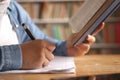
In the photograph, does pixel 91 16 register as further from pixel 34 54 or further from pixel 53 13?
pixel 53 13

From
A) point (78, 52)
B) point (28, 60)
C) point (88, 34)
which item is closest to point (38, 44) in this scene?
point (28, 60)

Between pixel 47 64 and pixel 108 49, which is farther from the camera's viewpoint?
pixel 108 49

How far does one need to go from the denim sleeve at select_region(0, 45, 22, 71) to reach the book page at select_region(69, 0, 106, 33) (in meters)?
0.20

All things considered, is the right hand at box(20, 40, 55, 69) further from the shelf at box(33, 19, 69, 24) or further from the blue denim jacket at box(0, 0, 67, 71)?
the shelf at box(33, 19, 69, 24)

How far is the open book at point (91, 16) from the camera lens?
78 centimetres

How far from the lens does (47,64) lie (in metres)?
0.98

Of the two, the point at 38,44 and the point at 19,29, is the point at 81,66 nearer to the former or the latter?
the point at 38,44

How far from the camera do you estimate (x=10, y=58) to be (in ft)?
2.99

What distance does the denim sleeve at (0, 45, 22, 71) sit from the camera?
897 millimetres

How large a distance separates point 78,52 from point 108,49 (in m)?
1.95

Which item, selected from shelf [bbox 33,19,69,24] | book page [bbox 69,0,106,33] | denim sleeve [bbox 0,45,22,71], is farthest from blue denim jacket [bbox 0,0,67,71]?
shelf [bbox 33,19,69,24]

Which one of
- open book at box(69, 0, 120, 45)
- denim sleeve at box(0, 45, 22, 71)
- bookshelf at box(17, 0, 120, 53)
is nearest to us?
open book at box(69, 0, 120, 45)

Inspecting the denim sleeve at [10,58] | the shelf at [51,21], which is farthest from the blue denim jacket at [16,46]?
the shelf at [51,21]

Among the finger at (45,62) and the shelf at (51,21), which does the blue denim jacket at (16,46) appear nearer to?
the finger at (45,62)
